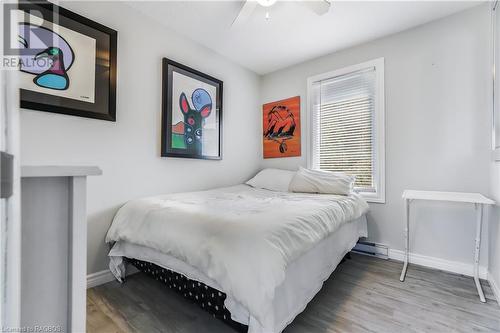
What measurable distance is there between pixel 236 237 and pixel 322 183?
1582 mm

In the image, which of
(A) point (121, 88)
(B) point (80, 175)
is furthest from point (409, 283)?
(A) point (121, 88)

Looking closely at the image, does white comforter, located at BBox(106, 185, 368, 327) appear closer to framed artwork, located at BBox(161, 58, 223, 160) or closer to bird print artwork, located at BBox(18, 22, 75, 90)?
framed artwork, located at BBox(161, 58, 223, 160)

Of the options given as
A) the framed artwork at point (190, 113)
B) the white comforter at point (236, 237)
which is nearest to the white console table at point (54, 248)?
the white comforter at point (236, 237)

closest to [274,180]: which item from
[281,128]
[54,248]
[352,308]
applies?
[281,128]

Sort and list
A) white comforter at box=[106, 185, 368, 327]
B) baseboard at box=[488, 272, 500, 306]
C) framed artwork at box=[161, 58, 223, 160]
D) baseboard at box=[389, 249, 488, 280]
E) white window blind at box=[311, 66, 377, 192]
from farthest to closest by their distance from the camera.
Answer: white window blind at box=[311, 66, 377, 192] → framed artwork at box=[161, 58, 223, 160] → baseboard at box=[389, 249, 488, 280] → baseboard at box=[488, 272, 500, 306] → white comforter at box=[106, 185, 368, 327]

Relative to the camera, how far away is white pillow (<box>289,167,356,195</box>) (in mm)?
2359

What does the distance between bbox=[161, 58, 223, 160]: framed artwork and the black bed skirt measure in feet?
3.79

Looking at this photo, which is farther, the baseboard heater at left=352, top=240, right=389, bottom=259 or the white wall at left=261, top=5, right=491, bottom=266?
the baseboard heater at left=352, top=240, right=389, bottom=259

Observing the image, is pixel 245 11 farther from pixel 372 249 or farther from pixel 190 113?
pixel 372 249

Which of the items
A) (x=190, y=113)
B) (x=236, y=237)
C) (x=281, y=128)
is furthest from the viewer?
(x=281, y=128)

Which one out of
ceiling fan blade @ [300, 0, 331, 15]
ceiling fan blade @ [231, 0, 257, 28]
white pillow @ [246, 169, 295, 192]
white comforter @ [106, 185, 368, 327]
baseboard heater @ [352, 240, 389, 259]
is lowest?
baseboard heater @ [352, 240, 389, 259]

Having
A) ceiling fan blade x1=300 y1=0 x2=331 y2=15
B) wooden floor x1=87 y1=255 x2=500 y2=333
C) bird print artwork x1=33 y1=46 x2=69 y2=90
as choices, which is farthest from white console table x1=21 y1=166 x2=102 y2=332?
ceiling fan blade x1=300 y1=0 x2=331 y2=15

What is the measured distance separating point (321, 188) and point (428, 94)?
139 cm

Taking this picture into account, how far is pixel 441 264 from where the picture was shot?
7.09ft
